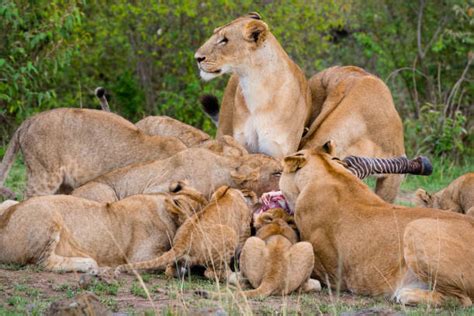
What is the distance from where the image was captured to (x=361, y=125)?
9.84m

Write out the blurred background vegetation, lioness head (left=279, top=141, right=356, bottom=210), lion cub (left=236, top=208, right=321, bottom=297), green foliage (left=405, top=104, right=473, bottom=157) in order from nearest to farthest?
lion cub (left=236, top=208, right=321, bottom=297)
lioness head (left=279, top=141, right=356, bottom=210)
green foliage (left=405, top=104, right=473, bottom=157)
the blurred background vegetation

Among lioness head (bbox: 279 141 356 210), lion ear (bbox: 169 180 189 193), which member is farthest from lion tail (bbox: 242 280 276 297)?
lion ear (bbox: 169 180 189 193)

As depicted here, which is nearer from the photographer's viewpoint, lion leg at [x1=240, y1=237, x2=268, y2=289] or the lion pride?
lion leg at [x1=240, y1=237, x2=268, y2=289]

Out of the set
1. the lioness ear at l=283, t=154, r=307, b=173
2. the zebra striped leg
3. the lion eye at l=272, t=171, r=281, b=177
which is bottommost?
the zebra striped leg

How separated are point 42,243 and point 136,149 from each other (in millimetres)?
2052

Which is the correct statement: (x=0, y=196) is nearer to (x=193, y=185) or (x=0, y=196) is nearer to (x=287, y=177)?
(x=193, y=185)

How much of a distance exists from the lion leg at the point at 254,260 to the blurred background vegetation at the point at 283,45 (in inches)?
269

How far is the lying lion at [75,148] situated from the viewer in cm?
931

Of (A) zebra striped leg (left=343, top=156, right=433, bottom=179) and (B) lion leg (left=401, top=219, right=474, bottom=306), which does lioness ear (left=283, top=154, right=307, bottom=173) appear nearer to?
(A) zebra striped leg (left=343, top=156, right=433, bottom=179)

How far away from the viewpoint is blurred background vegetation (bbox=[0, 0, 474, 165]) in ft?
47.4

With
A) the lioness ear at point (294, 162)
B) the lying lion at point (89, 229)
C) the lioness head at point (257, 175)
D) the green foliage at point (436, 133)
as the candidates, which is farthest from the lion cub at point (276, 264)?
the green foliage at point (436, 133)

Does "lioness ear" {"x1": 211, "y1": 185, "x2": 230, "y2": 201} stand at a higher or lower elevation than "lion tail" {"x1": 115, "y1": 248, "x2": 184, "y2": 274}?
higher

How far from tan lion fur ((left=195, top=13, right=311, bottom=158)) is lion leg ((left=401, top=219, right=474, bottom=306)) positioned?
263cm

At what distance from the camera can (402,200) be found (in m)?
11.6
